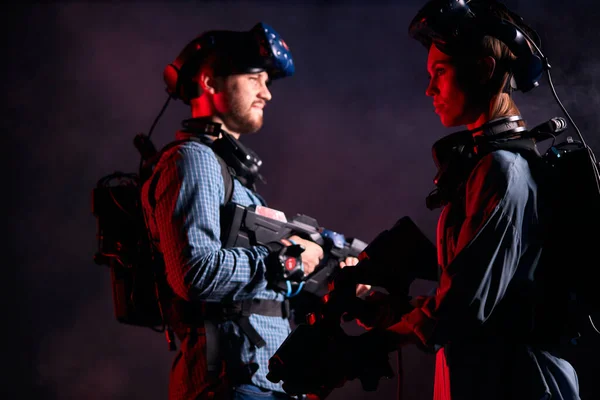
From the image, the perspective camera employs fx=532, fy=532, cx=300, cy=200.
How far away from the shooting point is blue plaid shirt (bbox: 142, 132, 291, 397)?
5.97 ft

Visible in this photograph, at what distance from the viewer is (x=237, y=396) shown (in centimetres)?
178

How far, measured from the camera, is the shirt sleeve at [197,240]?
5.95ft

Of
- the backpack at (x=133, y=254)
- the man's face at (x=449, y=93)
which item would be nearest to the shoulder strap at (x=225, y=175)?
the backpack at (x=133, y=254)

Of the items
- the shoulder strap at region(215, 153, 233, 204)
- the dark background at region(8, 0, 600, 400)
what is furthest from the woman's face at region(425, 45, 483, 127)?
the dark background at region(8, 0, 600, 400)

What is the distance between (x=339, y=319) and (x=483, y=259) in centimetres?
41

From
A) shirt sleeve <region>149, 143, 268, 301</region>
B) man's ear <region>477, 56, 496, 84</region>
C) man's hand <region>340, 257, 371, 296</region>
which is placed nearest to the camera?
man's ear <region>477, 56, 496, 84</region>

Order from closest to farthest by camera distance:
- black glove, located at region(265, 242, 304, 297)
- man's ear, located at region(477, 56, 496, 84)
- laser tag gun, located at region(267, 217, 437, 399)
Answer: laser tag gun, located at region(267, 217, 437, 399) → man's ear, located at region(477, 56, 496, 84) → black glove, located at region(265, 242, 304, 297)

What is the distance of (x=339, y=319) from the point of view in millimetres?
1386

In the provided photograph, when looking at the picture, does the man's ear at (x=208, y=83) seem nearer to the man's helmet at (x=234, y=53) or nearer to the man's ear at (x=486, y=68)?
the man's helmet at (x=234, y=53)

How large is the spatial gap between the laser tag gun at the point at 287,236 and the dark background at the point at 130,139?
1.13m

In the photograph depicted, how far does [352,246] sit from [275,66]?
2.89 ft

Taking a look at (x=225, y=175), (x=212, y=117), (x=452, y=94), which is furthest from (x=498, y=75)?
(x=212, y=117)

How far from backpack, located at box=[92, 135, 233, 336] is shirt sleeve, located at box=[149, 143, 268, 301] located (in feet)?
0.50

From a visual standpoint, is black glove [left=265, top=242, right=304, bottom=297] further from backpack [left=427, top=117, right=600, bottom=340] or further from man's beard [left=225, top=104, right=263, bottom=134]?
backpack [left=427, top=117, right=600, bottom=340]
